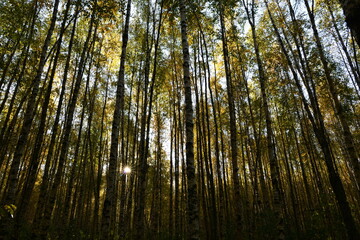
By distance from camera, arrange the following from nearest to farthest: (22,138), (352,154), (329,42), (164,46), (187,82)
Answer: (22,138) < (187,82) < (352,154) < (329,42) < (164,46)

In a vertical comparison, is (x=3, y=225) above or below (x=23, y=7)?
below

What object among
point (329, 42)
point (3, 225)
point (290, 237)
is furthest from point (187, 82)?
point (329, 42)

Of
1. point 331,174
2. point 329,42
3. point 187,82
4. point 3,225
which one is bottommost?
point 3,225

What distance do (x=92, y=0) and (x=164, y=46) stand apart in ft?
18.3

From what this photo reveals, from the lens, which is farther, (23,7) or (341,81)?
(341,81)

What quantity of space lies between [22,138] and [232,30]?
771 cm

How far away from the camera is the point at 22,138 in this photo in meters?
4.48

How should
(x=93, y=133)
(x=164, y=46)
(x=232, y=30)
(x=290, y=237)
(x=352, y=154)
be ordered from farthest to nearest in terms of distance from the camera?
(x=93, y=133) → (x=164, y=46) → (x=232, y=30) → (x=290, y=237) → (x=352, y=154)

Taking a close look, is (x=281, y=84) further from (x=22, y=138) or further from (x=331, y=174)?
(x=22, y=138)

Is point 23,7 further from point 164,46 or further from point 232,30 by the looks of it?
point 232,30

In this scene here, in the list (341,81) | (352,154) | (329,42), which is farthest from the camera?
(329,42)

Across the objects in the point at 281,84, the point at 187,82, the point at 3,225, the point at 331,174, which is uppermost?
the point at 281,84

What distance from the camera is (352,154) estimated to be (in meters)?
5.35

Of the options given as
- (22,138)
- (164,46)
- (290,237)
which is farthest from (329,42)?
(22,138)
